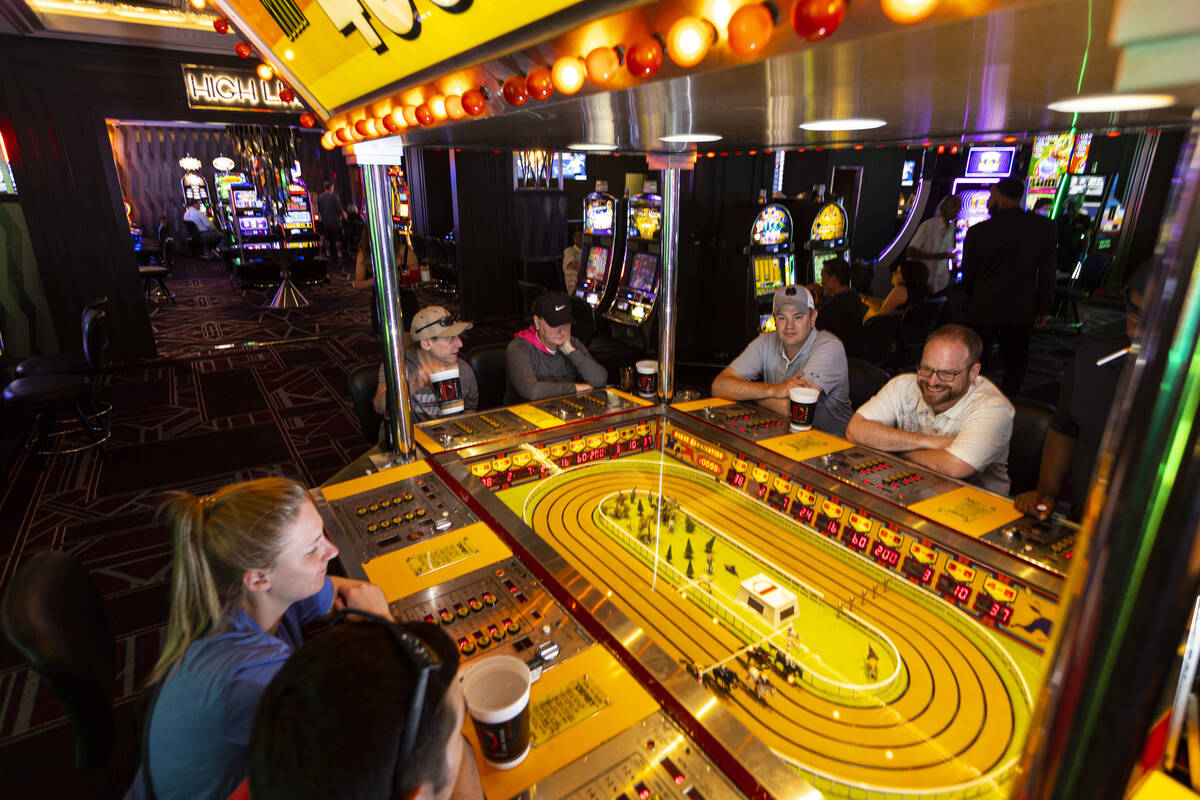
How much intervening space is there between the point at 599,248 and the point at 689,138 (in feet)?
15.3

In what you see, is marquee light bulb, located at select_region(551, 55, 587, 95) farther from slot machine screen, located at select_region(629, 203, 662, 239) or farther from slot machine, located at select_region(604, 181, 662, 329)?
slot machine screen, located at select_region(629, 203, 662, 239)

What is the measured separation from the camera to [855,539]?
1967mm

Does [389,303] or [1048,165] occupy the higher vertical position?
[1048,165]

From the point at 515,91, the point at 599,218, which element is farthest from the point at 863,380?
the point at 599,218

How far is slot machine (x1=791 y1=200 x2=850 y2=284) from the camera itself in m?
6.26

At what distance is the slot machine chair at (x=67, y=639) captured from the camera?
142 cm

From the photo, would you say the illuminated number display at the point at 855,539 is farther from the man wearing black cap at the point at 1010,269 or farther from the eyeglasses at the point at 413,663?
the man wearing black cap at the point at 1010,269

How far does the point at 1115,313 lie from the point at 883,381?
8.90 m

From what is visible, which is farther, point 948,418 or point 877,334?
point 877,334

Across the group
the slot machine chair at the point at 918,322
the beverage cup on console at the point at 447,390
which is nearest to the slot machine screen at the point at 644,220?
the slot machine chair at the point at 918,322

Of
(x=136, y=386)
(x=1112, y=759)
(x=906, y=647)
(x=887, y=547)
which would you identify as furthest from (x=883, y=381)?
(x=136, y=386)

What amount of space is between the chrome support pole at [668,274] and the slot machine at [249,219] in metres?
11.5

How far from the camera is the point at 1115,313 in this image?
9453 mm

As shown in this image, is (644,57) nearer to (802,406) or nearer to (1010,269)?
(802,406)
